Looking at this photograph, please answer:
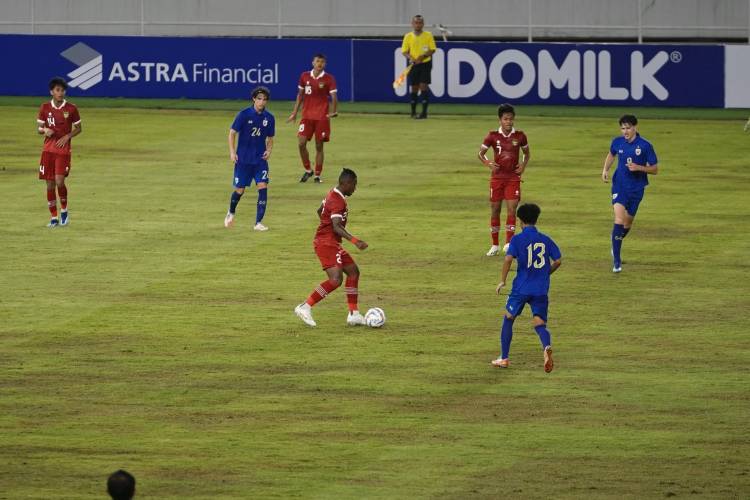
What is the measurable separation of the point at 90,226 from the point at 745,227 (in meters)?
11.1

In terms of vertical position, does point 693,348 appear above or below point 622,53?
below

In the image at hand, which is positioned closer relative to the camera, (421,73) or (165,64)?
(421,73)

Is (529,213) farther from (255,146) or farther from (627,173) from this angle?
(255,146)

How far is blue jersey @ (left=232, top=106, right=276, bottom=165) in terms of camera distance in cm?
2511

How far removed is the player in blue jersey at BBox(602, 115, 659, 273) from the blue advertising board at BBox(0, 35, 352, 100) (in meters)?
22.8

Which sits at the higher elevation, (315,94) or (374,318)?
(315,94)

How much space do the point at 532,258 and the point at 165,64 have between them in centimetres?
3048

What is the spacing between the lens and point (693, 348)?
57.1 feet

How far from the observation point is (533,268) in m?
15.9

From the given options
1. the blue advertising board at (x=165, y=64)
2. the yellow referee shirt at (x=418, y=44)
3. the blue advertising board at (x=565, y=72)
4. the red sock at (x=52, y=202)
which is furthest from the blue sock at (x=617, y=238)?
the blue advertising board at (x=165, y=64)

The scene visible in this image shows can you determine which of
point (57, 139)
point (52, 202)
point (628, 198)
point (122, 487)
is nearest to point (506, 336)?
point (628, 198)

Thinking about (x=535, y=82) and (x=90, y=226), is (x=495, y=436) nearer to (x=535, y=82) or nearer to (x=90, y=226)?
(x=90, y=226)

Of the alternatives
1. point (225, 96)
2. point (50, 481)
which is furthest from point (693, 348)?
point (225, 96)

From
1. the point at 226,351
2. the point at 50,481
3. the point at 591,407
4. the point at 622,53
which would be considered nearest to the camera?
the point at 50,481
